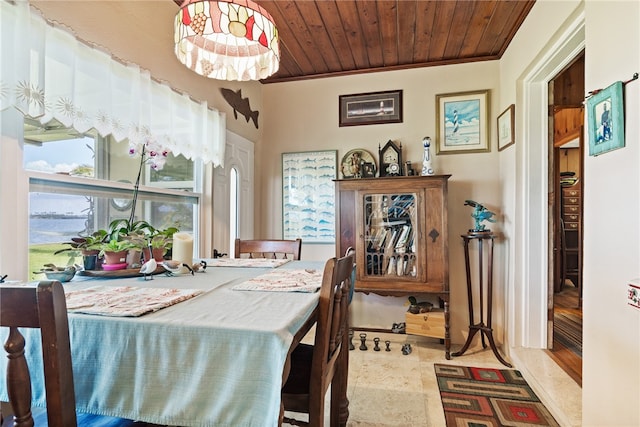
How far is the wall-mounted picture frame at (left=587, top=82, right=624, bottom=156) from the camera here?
1.24 metres

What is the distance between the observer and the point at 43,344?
26.0 inches

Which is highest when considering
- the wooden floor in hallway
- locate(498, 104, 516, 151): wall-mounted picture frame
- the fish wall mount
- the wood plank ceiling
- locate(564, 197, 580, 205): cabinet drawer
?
the wood plank ceiling

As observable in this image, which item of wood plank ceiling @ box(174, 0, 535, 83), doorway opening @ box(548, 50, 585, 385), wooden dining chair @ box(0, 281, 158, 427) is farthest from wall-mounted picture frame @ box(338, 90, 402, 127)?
wooden dining chair @ box(0, 281, 158, 427)

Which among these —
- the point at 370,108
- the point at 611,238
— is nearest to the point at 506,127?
the point at 370,108

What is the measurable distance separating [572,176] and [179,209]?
509cm

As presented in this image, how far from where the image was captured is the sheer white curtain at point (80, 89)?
3.97 ft

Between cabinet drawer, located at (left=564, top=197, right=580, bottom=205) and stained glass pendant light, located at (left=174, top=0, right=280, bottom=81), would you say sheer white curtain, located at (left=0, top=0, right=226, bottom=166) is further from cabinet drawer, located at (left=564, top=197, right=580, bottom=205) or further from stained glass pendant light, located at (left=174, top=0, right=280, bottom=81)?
cabinet drawer, located at (left=564, top=197, right=580, bottom=205)

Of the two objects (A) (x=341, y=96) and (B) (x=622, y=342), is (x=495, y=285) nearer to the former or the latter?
(B) (x=622, y=342)

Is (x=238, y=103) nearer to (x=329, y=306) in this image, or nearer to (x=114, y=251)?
(x=114, y=251)

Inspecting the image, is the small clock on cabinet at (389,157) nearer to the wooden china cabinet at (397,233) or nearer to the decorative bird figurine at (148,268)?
the wooden china cabinet at (397,233)

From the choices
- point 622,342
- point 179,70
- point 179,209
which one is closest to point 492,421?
point 622,342

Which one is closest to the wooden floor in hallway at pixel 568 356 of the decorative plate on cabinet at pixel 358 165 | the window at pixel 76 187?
the decorative plate on cabinet at pixel 358 165

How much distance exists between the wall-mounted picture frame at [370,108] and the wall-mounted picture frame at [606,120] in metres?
1.78

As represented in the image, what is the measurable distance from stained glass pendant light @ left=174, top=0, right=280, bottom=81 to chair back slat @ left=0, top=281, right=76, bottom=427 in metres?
1.01
